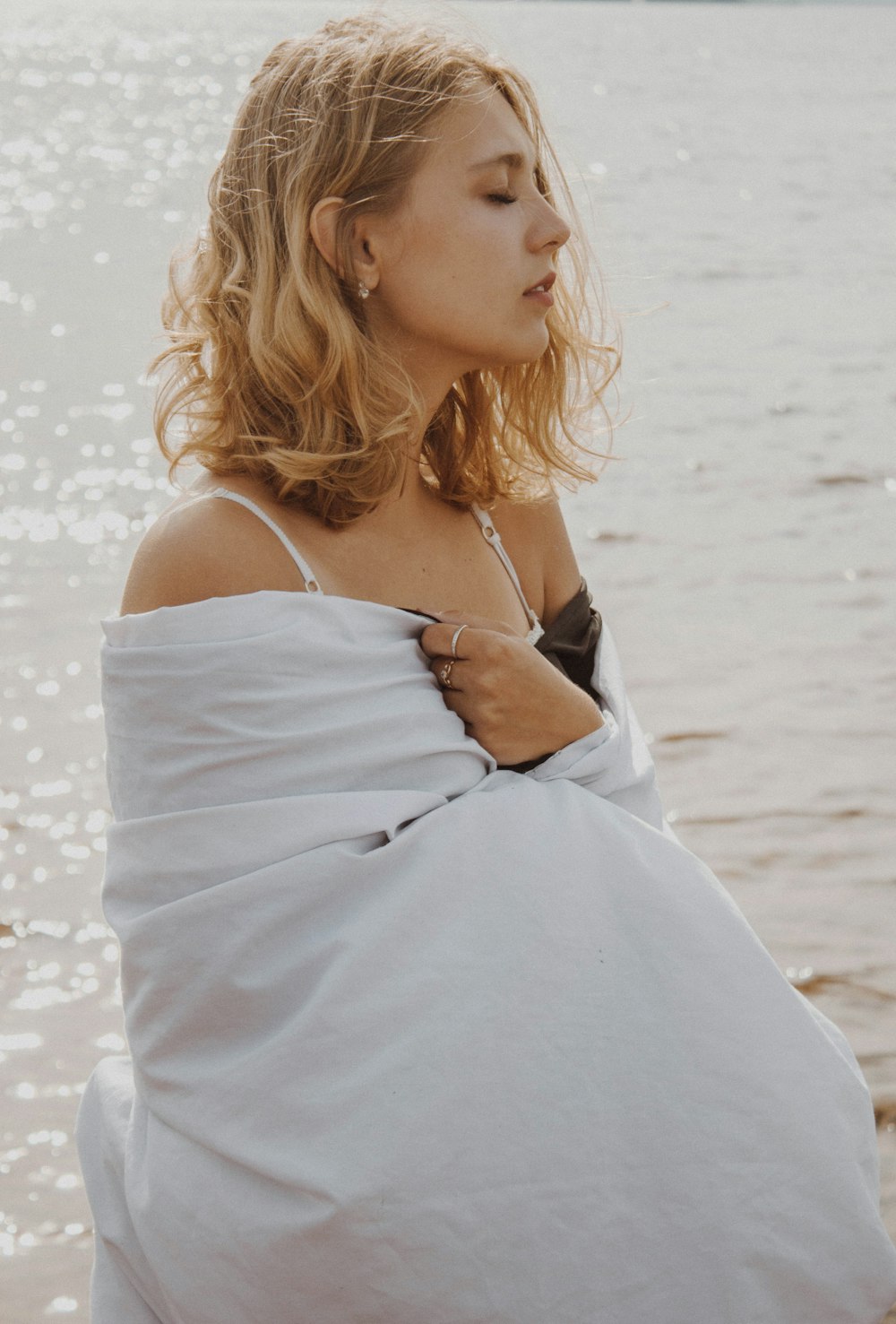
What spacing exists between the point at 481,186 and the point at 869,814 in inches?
84.3

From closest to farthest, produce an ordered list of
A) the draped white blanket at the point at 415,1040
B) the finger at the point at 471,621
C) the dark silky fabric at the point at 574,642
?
the draped white blanket at the point at 415,1040 → the finger at the point at 471,621 → the dark silky fabric at the point at 574,642

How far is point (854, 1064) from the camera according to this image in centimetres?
198

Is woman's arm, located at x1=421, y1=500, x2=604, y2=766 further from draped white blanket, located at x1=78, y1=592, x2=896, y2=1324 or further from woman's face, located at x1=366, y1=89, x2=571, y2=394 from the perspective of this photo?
woman's face, located at x1=366, y1=89, x2=571, y2=394

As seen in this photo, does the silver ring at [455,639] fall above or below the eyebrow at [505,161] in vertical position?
below

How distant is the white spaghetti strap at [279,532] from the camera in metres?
2.03

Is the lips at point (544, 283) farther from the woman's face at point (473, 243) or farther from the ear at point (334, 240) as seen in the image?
the ear at point (334, 240)

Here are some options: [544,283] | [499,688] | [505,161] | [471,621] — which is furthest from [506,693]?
[505,161]

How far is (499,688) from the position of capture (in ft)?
6.67

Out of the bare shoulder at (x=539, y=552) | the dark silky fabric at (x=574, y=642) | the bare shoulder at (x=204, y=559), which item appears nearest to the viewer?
the bare shoulder at (x=204, y=559)

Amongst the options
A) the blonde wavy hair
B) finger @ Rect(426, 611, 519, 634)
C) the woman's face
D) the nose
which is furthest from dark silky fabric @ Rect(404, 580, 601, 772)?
the nose

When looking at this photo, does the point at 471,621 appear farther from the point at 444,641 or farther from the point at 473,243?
the point at 473,243

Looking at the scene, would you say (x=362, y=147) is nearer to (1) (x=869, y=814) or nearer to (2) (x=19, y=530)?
(1) (x=869, y=814)

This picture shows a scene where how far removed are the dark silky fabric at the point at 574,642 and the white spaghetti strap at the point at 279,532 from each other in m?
0.44

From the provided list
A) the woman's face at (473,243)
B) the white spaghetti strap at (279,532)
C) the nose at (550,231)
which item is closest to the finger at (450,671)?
the white spaghetti strap at (279,532)
